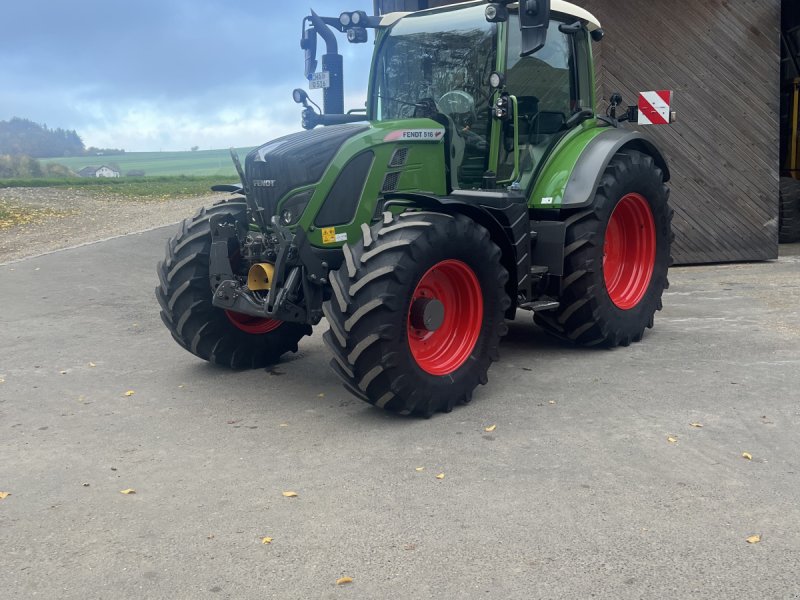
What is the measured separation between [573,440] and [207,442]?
203 centimetres

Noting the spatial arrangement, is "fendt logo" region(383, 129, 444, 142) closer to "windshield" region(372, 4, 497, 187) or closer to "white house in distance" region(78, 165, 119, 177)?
"windshield" region(372, 4, 497, 187)

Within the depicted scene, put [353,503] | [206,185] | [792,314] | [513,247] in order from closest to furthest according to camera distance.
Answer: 1. [353,503]
2. [513,247]
3. [792,314]
4. [206,185]

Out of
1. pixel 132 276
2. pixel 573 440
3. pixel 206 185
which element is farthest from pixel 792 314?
pixel 206 185

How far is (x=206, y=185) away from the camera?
2820cm

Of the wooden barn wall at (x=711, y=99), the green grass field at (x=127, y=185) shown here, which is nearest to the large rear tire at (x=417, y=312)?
the wooden barn wall at (x=711, y=99)

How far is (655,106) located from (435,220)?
6.39m

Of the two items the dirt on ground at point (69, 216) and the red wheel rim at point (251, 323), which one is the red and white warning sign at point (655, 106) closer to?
the red wheel rim at point (251, 323)

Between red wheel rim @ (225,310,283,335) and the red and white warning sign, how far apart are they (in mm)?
6024

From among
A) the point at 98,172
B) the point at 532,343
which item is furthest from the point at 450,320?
the point at 98,172

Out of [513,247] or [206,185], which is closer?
[513,247]

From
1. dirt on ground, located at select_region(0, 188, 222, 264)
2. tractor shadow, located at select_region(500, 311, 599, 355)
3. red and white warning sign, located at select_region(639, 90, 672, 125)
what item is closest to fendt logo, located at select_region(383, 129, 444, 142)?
tractor shadow, located at select_region(500, 311, 599, 355)

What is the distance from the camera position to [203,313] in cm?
636

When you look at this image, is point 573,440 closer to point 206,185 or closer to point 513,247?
point 513,247

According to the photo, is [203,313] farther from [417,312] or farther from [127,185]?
[127,185]
